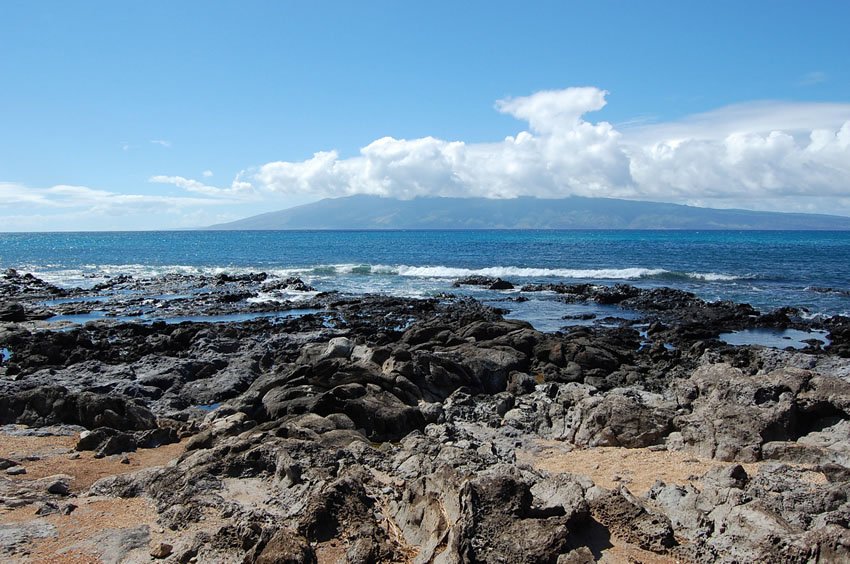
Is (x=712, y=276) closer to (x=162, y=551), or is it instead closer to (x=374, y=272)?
(x=374, y=272)

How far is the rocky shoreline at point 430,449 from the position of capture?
8203 mm

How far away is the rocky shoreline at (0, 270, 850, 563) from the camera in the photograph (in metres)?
8.20

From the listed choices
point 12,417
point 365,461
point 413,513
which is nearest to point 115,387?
point 12,417

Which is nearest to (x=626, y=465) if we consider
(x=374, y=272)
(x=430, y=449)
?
(x=430, y=449)

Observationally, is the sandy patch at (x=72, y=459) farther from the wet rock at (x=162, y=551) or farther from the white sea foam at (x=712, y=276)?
the white sea foam at (x=712, y=276)

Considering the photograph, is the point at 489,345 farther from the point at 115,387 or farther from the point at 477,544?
the point at 477,544

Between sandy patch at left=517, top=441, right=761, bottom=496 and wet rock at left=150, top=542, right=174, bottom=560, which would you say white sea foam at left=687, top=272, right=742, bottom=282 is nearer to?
sandy patch at left=517, top=441, right=761, bottom=496

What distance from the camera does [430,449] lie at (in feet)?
38.5

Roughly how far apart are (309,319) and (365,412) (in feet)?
69.0

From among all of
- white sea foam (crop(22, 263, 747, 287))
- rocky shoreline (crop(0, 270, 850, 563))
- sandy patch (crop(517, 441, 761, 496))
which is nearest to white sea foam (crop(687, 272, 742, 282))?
white sea foam (crop(22, 263, 747, 287))

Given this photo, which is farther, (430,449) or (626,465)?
(626,465)

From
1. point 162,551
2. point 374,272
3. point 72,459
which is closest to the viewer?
point 162,551

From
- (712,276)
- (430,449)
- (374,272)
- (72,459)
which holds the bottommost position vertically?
(72,459)

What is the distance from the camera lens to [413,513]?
8812 mm
